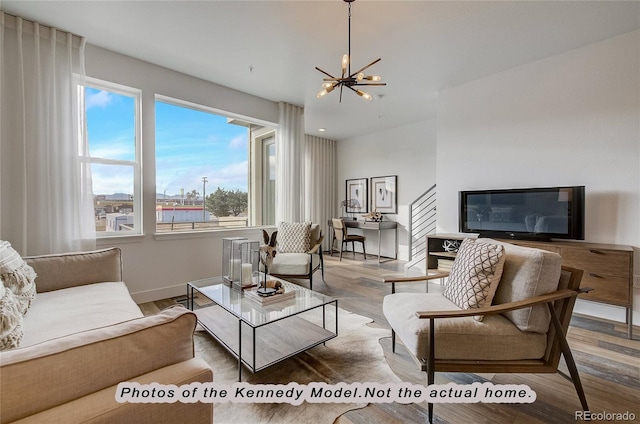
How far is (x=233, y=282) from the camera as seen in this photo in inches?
91.7

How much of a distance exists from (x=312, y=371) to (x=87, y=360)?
1398 mm

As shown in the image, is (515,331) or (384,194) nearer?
(515,331)

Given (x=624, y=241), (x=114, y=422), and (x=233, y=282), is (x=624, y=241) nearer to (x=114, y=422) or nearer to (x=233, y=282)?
(x=233, y=282)

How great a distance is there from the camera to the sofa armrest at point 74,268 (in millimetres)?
2012

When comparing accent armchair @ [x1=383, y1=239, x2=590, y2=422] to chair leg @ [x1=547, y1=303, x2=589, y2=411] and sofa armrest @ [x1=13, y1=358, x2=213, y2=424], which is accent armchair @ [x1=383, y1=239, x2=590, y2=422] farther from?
sofa armrest @ [x1=13, y1=358, x2=213, y2=424]

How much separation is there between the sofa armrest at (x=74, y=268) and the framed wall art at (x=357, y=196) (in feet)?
15.8

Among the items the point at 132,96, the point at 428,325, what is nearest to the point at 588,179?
the point at 428,325

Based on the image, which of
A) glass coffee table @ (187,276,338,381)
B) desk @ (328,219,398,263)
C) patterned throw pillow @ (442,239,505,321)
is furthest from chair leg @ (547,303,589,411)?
desk @ (328,219,398,263)

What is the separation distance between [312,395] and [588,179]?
10.7 ft

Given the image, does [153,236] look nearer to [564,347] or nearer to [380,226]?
[564,347]

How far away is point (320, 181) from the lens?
21.5ft

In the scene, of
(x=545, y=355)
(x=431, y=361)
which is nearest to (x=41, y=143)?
(x=431, y=361)

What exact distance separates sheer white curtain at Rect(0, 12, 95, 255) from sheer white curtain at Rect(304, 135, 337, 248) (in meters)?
4.04

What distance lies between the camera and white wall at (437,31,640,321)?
2559 millimetres
